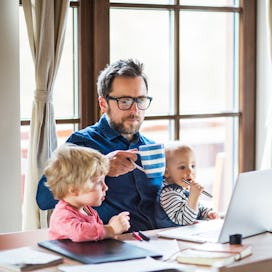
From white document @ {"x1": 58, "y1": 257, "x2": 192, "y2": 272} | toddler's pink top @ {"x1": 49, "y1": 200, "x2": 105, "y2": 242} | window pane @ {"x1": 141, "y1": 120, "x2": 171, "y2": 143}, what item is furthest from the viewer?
window pane @ {"x1": 141, "y1": 120, "x2": 171, "y2": 143}

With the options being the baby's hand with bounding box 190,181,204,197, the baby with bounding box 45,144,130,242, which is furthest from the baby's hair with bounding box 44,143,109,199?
the baby's hand with bounding box 190,181,204,197

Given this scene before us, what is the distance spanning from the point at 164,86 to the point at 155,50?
21 centimetres

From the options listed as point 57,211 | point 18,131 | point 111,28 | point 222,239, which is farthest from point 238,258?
point 111,28

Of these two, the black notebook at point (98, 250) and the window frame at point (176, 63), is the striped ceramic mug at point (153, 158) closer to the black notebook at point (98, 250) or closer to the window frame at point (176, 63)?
the black notebook at point (98, 250)

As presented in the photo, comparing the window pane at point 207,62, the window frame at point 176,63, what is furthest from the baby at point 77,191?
the window pane at point 207,62

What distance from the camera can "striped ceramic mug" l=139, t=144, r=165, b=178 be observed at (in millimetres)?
2568

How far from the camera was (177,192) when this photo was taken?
2.80 metres

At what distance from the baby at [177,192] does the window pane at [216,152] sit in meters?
1.21

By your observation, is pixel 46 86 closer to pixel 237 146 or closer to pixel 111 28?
pixel 111 28

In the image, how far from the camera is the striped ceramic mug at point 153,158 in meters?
2.57

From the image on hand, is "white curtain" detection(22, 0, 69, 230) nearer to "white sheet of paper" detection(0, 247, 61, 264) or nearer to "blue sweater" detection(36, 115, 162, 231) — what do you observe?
"blue sweater" detection(36, 115, 162, 231)

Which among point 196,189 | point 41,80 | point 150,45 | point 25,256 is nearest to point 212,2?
point 150,45

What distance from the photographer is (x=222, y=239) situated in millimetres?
2293

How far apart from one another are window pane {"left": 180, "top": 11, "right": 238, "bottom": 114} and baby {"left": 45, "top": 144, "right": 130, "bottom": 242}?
1734 millimetres
